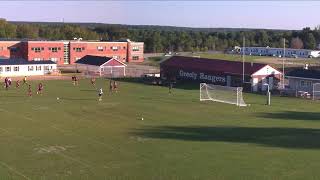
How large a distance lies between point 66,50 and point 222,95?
4378 centimetres

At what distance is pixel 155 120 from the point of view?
31625 millimetres

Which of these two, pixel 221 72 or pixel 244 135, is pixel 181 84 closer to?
pixel 221 72

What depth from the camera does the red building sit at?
79.3m

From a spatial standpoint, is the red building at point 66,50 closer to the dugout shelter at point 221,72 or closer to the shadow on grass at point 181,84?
the shadow on grass at point 181,84

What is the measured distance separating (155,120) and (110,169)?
11895mm

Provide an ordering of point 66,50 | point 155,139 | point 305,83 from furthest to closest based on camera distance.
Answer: point 66,50 → point 305,83 → point 155,139

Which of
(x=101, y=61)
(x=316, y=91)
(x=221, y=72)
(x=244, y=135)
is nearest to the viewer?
(x=244, y=135)

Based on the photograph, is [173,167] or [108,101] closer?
[173,167]

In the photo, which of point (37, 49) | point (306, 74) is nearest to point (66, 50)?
point (37, 49)

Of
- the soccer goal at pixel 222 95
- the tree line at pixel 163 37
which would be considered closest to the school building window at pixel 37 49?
the tree line at pixel 163 37

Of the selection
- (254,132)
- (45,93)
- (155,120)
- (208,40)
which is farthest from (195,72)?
(208,40)

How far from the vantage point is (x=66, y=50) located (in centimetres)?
8344

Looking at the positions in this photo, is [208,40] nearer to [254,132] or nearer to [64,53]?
[64,53]

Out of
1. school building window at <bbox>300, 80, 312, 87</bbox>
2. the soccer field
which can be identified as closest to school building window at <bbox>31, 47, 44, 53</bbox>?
the soccer field
